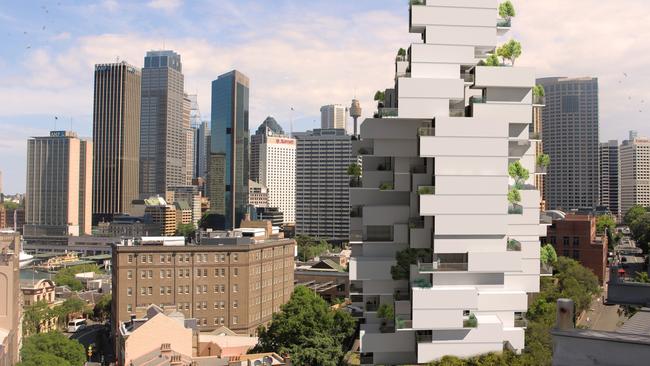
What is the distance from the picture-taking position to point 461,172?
2973cm

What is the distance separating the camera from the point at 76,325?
9925cm

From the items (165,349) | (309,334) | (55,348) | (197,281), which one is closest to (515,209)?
(309,334)

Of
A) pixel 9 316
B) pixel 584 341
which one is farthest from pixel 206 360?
pixel 584 341

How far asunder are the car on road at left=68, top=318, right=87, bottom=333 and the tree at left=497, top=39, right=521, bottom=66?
8179 cm

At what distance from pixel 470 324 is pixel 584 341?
17797mm

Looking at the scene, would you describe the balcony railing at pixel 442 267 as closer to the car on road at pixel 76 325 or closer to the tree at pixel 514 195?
the tree at pixel 514 195

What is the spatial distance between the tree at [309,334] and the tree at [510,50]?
28253 mm

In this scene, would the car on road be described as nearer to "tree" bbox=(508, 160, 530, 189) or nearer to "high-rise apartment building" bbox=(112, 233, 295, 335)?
"high-rise apartment building" bbox=(112, 233, 295, 335)

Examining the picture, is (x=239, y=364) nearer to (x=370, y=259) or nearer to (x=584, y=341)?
(x=370, y=259)

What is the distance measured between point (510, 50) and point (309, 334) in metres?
29.9

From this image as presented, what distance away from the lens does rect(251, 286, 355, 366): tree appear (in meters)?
51.5

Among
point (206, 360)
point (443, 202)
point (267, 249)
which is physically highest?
point (443, 202)

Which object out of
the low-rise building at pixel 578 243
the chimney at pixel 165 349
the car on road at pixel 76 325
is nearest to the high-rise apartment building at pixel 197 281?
the car on road at pixel 76 325

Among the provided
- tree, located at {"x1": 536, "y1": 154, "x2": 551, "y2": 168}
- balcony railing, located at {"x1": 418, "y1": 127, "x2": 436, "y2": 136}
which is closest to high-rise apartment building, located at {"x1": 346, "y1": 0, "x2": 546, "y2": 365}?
balcony railing, located at {"x1": 418, "y1": 127, "x2": 436, "y2": 136}
